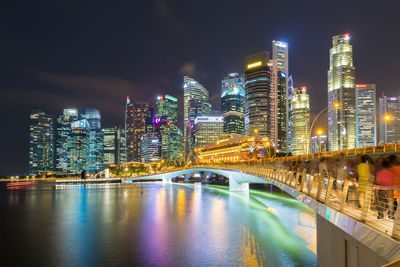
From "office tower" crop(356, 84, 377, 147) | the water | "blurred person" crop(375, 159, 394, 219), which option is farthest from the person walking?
"office tower" crop(356, 84, 377, 147)

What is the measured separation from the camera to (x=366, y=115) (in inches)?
6732

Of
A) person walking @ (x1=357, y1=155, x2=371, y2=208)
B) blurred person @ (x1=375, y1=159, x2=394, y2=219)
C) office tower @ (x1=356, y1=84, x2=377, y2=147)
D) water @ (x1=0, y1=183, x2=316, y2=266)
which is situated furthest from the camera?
office tower @ (x1=356, y1=84, x2=377, y2=147)

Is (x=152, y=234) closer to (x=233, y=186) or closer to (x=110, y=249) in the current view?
(x=110, y=249)

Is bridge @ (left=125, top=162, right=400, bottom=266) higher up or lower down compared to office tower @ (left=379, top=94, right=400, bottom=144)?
lower down

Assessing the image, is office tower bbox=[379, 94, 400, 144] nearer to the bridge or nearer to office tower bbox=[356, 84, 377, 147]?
office tower bbox=[356, 84, 377, 147]

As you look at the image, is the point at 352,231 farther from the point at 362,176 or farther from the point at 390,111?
the point at 390,111

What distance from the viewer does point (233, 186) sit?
71938mm

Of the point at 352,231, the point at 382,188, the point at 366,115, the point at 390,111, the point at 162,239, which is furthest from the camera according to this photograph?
the point at 366,115

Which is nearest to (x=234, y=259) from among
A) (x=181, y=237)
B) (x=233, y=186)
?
(x=181, y=237)

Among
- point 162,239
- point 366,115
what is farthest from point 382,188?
point 366,115

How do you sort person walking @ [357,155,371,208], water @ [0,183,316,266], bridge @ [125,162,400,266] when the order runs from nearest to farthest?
bridge @ [125,162,400,266]
person walking @ [357,155,371,208]
water @ [0,183,316,266]

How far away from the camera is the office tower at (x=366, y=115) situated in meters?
153

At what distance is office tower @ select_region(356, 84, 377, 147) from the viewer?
153125 millimetres

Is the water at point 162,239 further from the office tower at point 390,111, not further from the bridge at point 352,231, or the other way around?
the office tower at point 390,111
